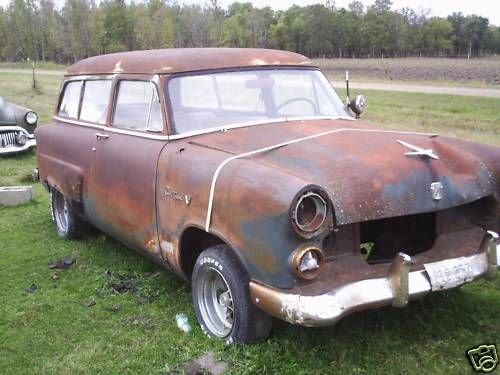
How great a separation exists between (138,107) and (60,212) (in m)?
2.20

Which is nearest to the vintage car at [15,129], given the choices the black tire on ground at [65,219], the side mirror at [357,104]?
the black tire on ground at [65,219]

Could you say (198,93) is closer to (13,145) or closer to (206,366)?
(206,366)

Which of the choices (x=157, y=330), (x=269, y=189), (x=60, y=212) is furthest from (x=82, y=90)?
(x=269, y=189)

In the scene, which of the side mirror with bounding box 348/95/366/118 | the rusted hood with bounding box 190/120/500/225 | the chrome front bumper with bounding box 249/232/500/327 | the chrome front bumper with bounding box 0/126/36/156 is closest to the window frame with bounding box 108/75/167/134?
the rusted hood with bounding box 190/120/500/225

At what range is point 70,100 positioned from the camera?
5879 mm

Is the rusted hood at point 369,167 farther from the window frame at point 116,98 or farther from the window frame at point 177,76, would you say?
the window frame at point 116,98

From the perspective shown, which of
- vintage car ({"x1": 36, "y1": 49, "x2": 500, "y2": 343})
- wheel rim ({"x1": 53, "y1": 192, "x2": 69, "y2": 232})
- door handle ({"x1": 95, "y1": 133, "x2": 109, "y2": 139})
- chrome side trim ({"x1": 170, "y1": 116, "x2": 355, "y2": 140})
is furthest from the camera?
wheel rim ({"x1": 53, "y1": 192, "x2": 69, "y2": 232})

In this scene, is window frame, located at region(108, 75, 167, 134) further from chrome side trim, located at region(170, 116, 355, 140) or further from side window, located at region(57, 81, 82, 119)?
side window, located at region(57, 81, 82, 119)

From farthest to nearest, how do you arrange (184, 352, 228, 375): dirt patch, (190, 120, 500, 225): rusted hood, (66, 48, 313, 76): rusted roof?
(66, 48, 313, 76): rusted roof → (184, 352, 228, 375): dirt patch → (190, 120, 500, 225): rusted hood

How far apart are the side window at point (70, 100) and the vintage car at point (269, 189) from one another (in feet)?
1.17

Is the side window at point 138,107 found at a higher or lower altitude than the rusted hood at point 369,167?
higher

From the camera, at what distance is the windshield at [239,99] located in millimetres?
4273

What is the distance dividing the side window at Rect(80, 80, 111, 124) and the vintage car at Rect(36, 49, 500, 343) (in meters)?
0.02

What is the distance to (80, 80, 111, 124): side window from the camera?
5082 mm
